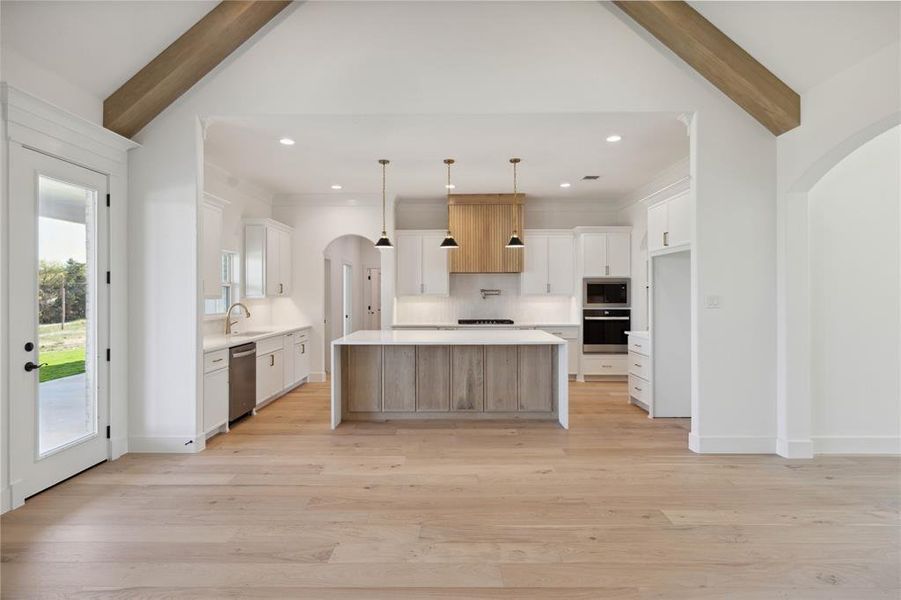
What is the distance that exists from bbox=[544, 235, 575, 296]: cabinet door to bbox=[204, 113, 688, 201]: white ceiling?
0.84 m

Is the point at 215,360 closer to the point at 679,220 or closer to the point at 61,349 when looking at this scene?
the point at 61,349

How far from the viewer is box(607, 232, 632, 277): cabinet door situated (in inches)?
302

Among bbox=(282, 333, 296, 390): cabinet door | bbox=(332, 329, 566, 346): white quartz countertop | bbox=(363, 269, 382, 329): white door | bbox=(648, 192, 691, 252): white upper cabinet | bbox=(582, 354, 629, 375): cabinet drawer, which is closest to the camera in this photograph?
bbox=(648, 192, 691, 252): white upper cabinet

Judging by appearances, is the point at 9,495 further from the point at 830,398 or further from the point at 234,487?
the point at 830,398

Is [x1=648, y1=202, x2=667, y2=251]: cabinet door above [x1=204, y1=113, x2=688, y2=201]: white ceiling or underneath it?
underneath

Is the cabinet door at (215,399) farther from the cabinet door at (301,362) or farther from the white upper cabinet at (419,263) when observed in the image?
the white upper cabinet at (419,263)

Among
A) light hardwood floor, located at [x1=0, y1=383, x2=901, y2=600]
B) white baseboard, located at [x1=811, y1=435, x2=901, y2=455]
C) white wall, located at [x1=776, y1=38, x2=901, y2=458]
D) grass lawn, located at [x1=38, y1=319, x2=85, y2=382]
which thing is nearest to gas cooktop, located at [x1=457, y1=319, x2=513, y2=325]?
light hardwood floor, located at [x1=0, y1=383, x2=901, y2=600]

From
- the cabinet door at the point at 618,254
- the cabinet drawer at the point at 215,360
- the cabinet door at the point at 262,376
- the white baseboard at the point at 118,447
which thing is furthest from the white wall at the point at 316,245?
the white baseboard at the point at 118,447

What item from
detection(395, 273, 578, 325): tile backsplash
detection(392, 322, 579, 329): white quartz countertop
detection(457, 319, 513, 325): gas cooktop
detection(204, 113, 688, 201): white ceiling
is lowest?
detection(392, 322, 579, 329): white quartz countertop

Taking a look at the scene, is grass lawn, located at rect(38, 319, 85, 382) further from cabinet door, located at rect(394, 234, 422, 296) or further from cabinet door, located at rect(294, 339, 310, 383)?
cabinet door, located at rect(394, 234, 422, 296)

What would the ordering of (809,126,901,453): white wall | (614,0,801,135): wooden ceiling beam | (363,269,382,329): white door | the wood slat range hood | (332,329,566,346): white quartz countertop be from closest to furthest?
(614,0,801,135): wooden ceiling beam, (809,126,901,453): white wall, (332,329,566,346): white quartz countertop, the wood slat range hood, (363,269,382,329): white door

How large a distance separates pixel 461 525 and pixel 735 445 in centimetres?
260

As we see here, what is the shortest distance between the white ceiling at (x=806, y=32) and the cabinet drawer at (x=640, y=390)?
3.11 m

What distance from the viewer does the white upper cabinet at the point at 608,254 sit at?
767 centimetres
